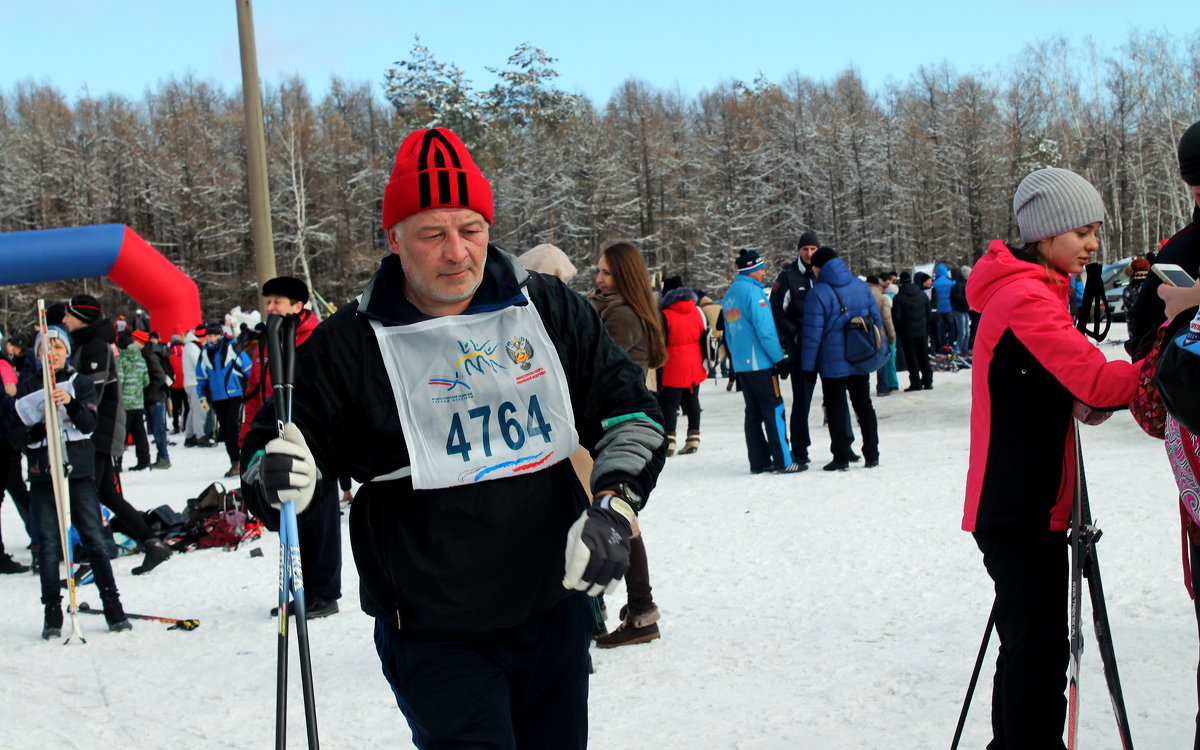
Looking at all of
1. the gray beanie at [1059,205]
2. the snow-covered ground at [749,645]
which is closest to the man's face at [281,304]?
the snow-covered ground at [749,645]

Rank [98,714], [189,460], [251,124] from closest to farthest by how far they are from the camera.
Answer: [98,714]
[251,124]
[189,460]

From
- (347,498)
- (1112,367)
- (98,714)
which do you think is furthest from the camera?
(347,498)

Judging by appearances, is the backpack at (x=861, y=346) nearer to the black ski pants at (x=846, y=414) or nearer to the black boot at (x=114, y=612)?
the black ski pants at (x=846, y=414)

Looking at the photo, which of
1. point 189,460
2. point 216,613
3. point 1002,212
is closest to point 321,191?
point 1002,212

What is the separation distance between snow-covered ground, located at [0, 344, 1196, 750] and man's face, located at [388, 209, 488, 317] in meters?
2.17

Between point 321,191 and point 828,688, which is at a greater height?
point 321,191

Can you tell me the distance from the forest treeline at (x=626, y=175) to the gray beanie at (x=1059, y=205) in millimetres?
47356

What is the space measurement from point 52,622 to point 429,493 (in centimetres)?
513

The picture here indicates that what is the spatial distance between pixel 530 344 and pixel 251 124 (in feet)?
30.7

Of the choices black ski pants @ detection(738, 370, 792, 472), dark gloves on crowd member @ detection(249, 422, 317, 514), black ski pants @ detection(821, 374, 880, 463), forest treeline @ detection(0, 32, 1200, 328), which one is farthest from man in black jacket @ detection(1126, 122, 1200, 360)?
forest treeline @ detection(0, 32, 1200, 328)

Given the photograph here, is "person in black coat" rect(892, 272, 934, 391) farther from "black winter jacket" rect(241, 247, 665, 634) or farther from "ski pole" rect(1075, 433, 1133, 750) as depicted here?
"black winter jacket" rect(241, 247, 665, 634)

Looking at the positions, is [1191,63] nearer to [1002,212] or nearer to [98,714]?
[1002,212]

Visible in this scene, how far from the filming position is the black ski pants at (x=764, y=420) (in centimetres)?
950

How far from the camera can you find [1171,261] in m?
2.84
